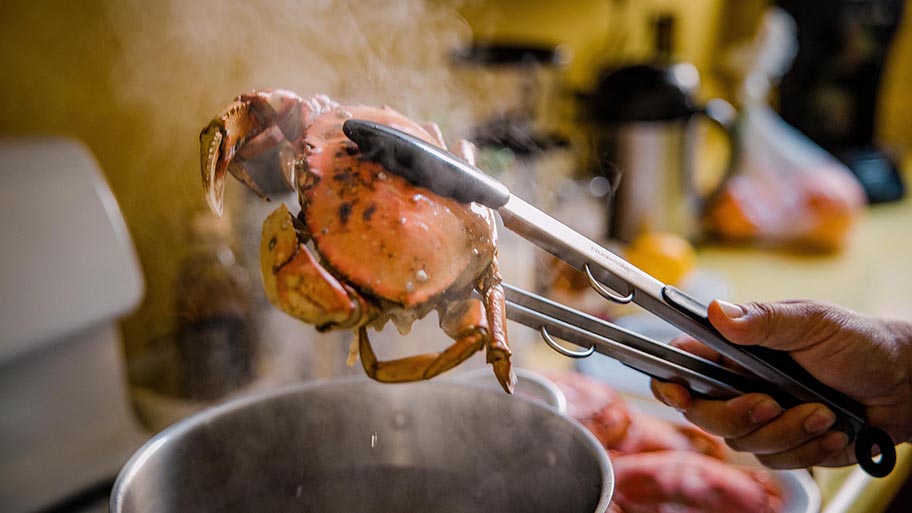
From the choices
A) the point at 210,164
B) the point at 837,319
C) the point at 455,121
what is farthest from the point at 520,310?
the point at 455,121

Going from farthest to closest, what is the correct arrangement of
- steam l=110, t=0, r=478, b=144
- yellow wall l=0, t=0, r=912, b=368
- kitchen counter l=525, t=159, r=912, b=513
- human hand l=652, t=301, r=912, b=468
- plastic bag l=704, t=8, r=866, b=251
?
1. plastic bag l=704, t=8, r=866, b=251
2. kitchen counter l=525, t=159, r=912, b=513
3. steam l=110, t=0, r=478, b=144
4. yellow wall l=0, t=0, r=912, b=368
5. human hand l=652, t=301, r=912, b=468

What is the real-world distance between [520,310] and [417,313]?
0.36ft

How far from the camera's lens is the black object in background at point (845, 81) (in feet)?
7.73

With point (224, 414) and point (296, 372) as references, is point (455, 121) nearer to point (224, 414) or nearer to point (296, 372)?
point (296, 372)

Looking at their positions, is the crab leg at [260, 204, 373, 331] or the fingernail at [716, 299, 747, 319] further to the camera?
the fingernail at [716, 299, 747, 319]

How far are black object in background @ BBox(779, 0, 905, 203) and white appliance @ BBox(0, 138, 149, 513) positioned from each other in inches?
85.8

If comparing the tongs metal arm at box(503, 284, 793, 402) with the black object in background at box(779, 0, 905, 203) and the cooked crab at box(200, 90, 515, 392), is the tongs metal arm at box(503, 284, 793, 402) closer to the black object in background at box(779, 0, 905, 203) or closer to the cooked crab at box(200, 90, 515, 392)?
the cooked crab at box(200, 90, 515, 392)

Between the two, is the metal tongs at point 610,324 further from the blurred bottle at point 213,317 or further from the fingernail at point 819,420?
the blurred bottle at point 213,317

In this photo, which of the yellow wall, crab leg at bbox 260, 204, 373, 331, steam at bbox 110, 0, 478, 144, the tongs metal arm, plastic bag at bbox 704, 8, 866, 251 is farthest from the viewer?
plastic bag at bbox 704, 8, 866, 251

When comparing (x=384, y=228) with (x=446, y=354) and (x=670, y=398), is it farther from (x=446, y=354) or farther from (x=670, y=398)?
(x=670, y=398)

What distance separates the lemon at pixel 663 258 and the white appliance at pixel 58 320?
1.06 m

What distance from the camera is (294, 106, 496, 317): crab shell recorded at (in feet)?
1.56

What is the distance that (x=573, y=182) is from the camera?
71.3 inches

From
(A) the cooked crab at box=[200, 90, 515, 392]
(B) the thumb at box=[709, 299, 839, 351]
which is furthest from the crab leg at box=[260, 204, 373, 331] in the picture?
(B) the thumb at box=[709, 299, 839, 351]
